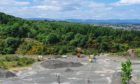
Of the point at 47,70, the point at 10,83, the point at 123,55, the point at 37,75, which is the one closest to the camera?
the point at 10,83

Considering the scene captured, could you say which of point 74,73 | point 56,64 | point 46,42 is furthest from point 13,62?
point 46,42

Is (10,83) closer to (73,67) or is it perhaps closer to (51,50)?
(73,67)

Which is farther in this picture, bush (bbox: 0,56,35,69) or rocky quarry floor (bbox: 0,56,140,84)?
bush (bbox: 0,56,35,69)

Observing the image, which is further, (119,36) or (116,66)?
(119,36)

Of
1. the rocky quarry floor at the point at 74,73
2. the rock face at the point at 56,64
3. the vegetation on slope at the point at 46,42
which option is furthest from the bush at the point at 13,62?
the vegetation on slope at the point at 46,42

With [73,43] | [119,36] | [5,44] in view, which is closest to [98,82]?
[5,44]

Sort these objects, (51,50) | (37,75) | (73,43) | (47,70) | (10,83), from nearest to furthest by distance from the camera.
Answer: (10,83) → (37,75) → (47,70) → (51,50) → (73,43)

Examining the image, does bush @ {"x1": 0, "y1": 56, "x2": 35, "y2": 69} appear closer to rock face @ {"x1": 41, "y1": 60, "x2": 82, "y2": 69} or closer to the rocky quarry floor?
the rocky quarry floor

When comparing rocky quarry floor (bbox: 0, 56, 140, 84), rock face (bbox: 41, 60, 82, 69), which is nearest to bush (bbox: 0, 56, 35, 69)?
rocky quarry floor (bbox: 0, 56, 140, 84)
